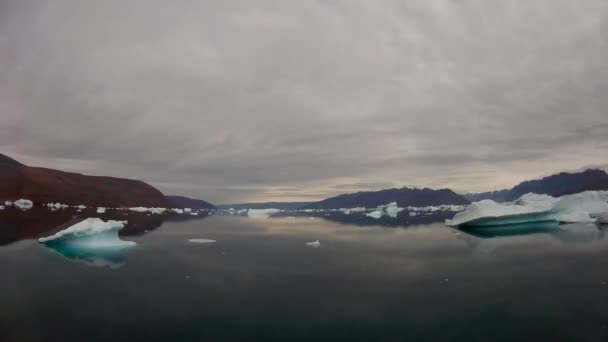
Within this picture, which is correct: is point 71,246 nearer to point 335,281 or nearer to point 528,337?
point 335,281

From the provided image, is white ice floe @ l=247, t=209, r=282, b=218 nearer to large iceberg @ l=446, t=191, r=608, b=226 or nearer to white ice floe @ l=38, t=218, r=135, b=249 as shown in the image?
large iceberg @ l=446, t=191, r=608, b=226

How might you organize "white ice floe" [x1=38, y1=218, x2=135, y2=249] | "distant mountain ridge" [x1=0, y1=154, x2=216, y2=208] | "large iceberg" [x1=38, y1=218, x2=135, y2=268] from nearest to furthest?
"large iceberg" [x1=38, y1=218, x2=135, y2=268]
"white ice floe" [x1=38, y1=218, x2=135, y2=249]
"distant mountain ridge" [x1=0, y1=154, x2=216, y2=208]

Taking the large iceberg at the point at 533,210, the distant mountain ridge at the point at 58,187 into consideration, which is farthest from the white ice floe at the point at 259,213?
the large iceberg at the point at 533,210

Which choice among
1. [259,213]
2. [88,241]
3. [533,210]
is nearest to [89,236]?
[88,241]

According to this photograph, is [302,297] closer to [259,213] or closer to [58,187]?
[259,213]

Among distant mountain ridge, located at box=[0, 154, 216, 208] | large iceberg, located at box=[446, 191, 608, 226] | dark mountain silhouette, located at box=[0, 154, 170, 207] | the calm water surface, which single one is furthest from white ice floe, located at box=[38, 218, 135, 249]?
dark mountain silhouette, located at box=[0, 154, 170, 207]

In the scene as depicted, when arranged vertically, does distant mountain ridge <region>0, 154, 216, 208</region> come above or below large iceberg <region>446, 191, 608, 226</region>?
above

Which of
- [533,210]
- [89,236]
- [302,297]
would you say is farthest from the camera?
[533,210]
